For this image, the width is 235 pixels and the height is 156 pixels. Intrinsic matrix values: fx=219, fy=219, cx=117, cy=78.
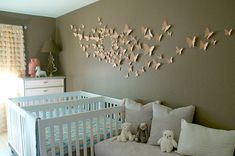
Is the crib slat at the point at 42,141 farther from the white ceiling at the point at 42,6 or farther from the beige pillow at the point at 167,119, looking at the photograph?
the white ceiling at the point at 42,6

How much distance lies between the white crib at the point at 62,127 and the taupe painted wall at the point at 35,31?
135 centimetres

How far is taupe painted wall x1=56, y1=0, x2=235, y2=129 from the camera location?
2.01 meters

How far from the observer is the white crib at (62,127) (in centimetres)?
220

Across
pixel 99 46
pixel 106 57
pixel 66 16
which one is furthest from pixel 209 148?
pixel 66 16

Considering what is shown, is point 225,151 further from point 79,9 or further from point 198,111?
point 79,9

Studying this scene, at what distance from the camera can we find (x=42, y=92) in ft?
13.7

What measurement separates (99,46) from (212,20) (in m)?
1.90

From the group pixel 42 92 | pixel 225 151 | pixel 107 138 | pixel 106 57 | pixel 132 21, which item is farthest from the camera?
pixel 42 92

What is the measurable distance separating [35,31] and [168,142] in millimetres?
3619

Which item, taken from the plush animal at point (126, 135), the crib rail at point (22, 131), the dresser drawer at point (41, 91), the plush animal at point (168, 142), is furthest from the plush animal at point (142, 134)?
the dresser drawer at point (41, 91)

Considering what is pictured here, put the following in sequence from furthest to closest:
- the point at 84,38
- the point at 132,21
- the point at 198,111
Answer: the point at 84,38
the point at 132,21
the point at 198,111

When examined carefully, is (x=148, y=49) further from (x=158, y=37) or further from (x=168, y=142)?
(x=168, y=142)

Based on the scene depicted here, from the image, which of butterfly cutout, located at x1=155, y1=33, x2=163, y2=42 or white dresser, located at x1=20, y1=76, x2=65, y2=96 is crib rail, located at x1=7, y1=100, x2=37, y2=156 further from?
butterfly cutout, located at x1=155, y1=33, x2=163, y2=42

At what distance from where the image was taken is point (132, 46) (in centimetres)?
295
